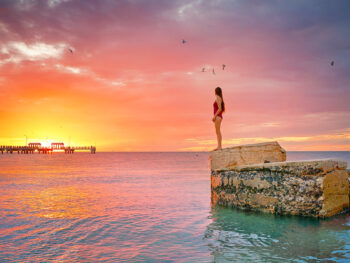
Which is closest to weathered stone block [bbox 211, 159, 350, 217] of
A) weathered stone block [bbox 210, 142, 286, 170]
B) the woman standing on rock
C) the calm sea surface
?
the calm sea surface

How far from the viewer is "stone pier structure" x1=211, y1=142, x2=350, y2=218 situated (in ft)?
21.9

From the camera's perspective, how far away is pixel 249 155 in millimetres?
8500

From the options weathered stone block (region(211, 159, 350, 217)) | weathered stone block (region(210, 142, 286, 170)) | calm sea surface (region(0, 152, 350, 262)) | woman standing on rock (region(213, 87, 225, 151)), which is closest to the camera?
calm sea surface (region(0, 152, 350, 262))

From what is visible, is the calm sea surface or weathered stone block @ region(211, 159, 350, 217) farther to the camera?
weathered stone block @ region(211, 159, 350, 217)

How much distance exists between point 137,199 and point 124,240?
18.3 feet

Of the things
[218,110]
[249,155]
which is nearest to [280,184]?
[249,155]

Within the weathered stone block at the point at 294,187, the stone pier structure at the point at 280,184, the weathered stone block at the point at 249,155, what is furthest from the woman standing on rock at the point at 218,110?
the weathered stone block at the point at 294,187

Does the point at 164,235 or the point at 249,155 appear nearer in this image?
the point at 164,235

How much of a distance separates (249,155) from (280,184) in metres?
1.64

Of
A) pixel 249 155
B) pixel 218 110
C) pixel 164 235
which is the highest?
pixel 218 110

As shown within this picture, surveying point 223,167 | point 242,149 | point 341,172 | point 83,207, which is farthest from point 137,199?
point 341,172

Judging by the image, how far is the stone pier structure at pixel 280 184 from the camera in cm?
668

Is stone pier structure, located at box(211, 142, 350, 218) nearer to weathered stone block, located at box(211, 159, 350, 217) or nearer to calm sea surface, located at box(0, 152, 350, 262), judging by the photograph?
weathered stone block, located at box(211, 159, 350, 217)

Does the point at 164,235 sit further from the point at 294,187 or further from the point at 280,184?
the point at 294,187
